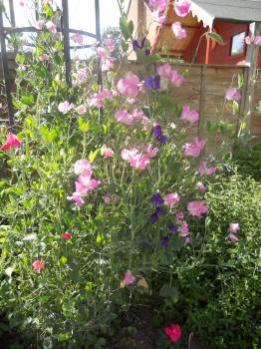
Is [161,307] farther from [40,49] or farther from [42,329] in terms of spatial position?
[40,49]

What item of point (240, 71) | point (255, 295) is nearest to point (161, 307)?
point (255, 295)

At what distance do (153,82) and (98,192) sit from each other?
1.75 feet

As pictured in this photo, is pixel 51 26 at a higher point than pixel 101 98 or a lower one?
higher

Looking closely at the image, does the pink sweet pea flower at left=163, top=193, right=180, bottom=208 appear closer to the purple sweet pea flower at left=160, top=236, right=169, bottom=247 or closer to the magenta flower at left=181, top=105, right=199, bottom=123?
the purple sweet pea flower at left=160, top=236, right=169, bottom=247

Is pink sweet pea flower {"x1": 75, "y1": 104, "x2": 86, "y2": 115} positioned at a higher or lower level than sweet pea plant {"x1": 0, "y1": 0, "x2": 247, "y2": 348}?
higher

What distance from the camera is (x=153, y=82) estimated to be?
113 centimetres

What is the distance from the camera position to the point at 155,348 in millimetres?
1582

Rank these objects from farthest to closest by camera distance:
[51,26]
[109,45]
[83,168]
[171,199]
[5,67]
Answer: [5,67] < [51,26] < [109,45] < [171,199] < [83,168]

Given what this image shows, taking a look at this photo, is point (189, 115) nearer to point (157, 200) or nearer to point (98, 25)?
point (157, 200)

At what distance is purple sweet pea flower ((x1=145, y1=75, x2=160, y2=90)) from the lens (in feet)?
3.69

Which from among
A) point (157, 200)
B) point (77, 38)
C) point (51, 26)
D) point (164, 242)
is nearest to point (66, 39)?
point (51, 26)

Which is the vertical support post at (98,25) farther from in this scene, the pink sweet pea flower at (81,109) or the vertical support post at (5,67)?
the vertical support post at (5,67)

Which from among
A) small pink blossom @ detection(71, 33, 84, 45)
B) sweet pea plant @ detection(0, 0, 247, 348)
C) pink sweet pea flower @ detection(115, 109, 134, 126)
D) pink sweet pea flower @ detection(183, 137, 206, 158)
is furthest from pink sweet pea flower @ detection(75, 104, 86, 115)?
small pink blossom @ detection(71, 33, 84, 45)

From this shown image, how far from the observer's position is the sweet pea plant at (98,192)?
122cm
